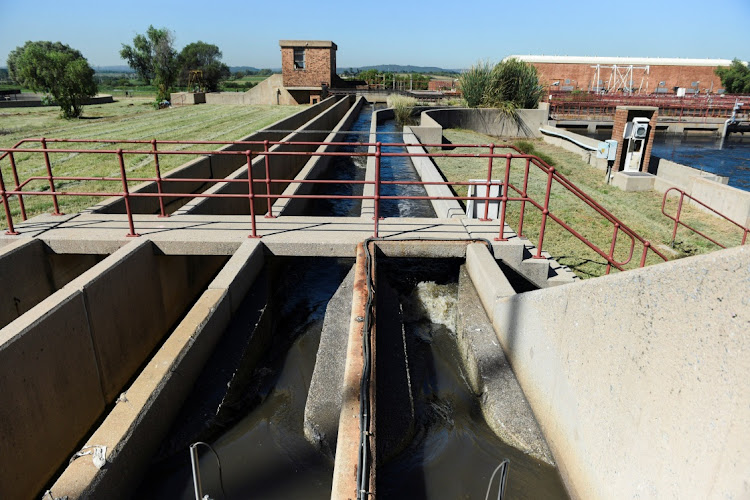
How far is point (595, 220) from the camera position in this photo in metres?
9.74

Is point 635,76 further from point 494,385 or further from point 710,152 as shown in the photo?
point 494,385

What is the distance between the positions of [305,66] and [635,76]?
39165 millimetres

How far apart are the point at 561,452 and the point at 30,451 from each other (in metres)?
4.14

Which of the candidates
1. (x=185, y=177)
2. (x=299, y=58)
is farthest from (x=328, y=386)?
(x=299, y=58)

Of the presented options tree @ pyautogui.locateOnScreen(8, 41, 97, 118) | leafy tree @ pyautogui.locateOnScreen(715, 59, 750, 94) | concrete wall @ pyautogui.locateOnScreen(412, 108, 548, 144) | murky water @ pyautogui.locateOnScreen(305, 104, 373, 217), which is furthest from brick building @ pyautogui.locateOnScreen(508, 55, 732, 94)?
murky water @ pyautogui.locateOnScreen(305, 104, 373, 217)

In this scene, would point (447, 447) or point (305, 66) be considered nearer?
point (447, 447)

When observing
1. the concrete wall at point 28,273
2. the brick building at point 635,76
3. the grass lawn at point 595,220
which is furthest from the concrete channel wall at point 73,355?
the brick building at point 635,76

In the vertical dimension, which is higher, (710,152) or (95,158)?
(95,158)

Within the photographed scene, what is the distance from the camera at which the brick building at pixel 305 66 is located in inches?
1569

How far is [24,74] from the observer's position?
3691 cm

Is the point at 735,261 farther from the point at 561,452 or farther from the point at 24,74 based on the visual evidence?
the point at 24,74

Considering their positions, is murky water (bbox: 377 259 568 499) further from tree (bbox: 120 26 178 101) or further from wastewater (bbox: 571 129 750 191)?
tree (bbox: 120 26 178 101)

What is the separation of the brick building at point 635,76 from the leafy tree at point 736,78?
225 centimetres

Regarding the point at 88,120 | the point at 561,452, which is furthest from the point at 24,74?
the point at 561,452
